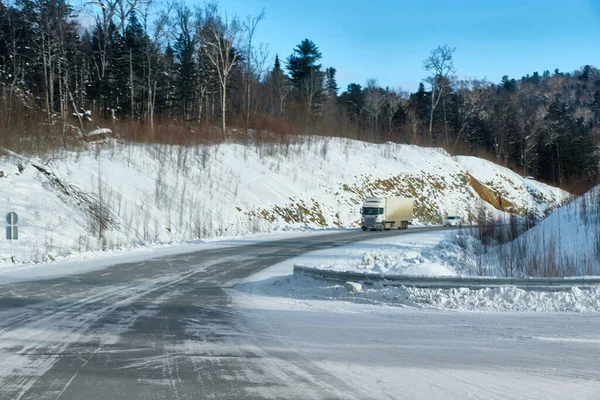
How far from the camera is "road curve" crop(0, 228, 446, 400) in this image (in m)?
6.70

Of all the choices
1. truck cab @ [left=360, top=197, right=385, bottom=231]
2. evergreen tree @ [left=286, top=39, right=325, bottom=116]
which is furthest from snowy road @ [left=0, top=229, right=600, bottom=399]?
evergreen tree @ [left=286, top=39, right=325, bottom=116]

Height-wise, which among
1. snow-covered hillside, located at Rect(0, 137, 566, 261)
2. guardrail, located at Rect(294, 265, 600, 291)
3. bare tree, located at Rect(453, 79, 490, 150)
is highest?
bare tree, located at Rect(453, 79, 490, 150)

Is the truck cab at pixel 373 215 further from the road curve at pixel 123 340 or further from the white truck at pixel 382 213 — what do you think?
the road curve at pixel 123 340

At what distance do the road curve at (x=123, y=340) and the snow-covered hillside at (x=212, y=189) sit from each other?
10.5 metres

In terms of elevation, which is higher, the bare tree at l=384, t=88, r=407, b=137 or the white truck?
the bare tree at l=384, t=88, r=407, b=137

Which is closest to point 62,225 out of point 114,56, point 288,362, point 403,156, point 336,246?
point 336,246

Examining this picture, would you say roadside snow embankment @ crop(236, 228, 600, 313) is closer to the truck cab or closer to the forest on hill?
the forest on hill

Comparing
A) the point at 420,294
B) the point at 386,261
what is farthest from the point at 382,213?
the point at 420,294

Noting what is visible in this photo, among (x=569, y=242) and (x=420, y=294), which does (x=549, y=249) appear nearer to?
(x=569, y=242)

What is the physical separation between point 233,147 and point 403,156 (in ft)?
90.8

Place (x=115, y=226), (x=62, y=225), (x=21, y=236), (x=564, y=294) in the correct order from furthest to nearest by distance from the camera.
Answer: (x=115, y=226), (x=62, y=225), (x=21, y=236), (x=564, y=294)

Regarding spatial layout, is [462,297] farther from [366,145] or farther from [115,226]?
[366,145]

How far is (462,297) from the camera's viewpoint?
1229 centimetres

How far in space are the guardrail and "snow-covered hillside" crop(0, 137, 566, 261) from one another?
45.7 feet
